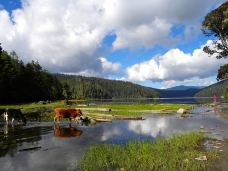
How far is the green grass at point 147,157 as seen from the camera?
1573 cm

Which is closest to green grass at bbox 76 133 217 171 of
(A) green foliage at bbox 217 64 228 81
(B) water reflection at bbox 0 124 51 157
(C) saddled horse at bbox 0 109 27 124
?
(B) water reflection at bbox 0 124 51 157

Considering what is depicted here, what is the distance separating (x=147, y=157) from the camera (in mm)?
17250

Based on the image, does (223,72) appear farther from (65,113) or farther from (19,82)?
(19,82)

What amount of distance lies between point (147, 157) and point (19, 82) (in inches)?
4257

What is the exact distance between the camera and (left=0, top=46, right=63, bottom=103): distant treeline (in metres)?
102

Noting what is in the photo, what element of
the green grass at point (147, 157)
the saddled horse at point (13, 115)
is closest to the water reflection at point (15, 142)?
the green grass at point (147, 157)

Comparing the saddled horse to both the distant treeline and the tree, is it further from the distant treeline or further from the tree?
the distant treeline

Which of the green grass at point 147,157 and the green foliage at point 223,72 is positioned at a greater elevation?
the green foliage at point 223,72

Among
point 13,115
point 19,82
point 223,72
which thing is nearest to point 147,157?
point 13,115

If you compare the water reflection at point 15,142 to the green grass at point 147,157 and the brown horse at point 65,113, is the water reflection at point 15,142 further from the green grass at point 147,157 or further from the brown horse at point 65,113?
the brown horse at point 65,113

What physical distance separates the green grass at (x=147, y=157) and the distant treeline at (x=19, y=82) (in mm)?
83745

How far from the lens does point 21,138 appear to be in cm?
2669

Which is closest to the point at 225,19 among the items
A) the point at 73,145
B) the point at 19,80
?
the point at 73,145

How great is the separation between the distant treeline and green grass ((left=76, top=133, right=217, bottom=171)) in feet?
275
